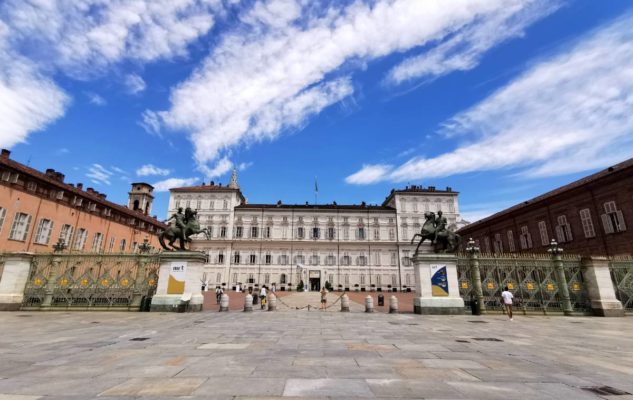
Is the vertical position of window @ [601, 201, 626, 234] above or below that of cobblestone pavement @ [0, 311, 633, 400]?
above

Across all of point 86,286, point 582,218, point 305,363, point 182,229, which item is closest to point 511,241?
point 582,218

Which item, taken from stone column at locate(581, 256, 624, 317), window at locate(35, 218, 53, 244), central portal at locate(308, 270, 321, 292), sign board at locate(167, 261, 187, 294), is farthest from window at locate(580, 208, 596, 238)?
window at locate(35, 218, 53, 244)

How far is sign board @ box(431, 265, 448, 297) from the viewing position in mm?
16062

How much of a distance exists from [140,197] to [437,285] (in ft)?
188

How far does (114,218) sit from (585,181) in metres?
48.6

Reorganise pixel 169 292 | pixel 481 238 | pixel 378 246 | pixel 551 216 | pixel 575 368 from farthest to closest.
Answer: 1. pixel 378 246
2. pixel 481 238
3. pixel 551 216
4. pixel 169 292
5. pixel 575 368

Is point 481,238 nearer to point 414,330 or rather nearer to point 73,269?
point 414,330

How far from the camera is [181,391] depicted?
4254 mm

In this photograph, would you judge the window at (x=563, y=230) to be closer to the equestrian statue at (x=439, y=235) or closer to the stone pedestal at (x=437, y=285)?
the equestrian statue at (x=439, y=235)

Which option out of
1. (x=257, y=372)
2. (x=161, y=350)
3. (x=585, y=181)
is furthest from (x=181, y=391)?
(x=585, y=181)

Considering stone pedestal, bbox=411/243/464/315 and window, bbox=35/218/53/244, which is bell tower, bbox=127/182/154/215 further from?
stone pedestal, bbox=411/243/464/315

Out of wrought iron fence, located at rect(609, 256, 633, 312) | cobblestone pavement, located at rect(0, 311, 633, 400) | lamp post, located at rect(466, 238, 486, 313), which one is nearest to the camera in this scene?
cobblestone pavement, located at rect(0, 311, 633, 400)

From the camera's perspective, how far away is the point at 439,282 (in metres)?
16.1

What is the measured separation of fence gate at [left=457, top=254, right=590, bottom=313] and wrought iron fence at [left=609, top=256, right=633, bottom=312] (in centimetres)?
194
